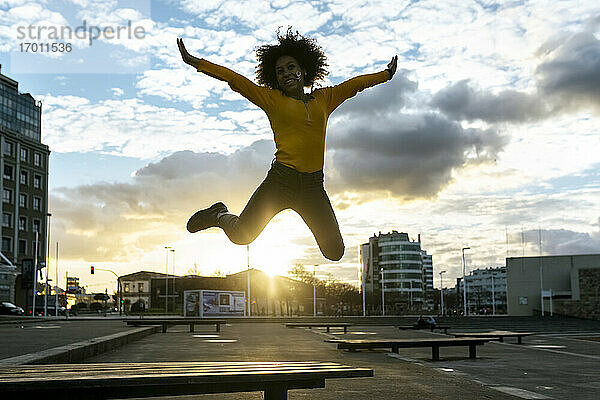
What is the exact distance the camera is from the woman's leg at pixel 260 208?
497cm

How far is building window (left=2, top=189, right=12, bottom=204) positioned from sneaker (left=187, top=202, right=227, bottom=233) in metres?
76.8

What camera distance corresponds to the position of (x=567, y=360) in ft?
44.8

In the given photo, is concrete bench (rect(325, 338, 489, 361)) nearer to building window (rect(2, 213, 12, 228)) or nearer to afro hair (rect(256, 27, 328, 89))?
afro hair (rect(256, 27, 328, 89))

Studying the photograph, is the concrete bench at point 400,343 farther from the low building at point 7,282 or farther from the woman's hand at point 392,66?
the low building at point 7,282

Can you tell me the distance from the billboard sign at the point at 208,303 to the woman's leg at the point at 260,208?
48941 millimetres

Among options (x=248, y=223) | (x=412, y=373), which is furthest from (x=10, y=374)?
(x=412, y=373)

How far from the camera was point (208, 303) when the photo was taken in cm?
5450

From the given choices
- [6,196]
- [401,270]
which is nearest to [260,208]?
[6,196]

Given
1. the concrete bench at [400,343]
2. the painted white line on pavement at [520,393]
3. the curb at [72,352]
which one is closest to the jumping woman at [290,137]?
the curb at [72,352]

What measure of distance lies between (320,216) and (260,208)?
0.47 meters

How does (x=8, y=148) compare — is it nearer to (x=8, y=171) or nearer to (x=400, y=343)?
(x=8, y=171)

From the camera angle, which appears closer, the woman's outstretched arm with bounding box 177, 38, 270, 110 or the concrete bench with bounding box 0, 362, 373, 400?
the concrete bench with bounding box 0, 362, 373, 400

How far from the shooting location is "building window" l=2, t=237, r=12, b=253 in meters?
74.5

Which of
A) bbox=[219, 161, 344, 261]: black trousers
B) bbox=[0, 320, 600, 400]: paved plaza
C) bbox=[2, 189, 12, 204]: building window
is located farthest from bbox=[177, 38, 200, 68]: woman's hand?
bbox=[2, 189, 12, 204]: building window
